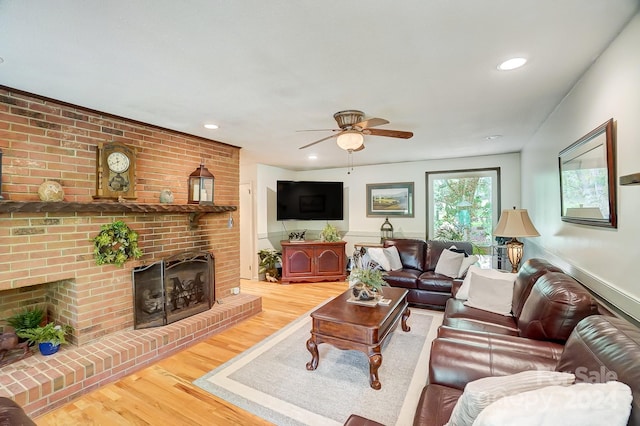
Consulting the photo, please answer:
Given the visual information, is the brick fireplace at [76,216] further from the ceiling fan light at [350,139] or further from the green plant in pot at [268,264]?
the green plant in pot at [268,264]

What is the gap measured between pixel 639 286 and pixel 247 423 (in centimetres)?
235

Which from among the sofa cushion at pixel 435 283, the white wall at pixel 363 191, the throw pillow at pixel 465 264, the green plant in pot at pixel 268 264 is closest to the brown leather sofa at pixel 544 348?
the sofa cushion at pixel 435 283

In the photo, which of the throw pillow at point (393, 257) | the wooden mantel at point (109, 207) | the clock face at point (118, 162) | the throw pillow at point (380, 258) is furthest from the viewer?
the throw pillow at point (393, 257)

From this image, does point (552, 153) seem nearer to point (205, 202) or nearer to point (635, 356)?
point (635, 356)

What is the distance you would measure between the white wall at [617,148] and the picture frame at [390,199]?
9.92 ft

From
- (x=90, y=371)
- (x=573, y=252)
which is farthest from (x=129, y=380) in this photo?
(x=573, y=252)

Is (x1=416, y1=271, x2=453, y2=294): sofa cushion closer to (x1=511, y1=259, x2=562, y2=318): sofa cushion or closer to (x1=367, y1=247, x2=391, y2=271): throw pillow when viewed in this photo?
(x1=367, y1=247, x2=391, y2=271): throw pillow

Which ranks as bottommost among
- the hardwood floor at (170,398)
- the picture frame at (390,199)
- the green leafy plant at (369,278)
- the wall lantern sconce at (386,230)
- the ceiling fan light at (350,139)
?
the hardwood floor at (170,398)

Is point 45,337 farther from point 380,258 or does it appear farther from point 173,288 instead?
point 380,258

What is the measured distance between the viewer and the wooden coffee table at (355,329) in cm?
229

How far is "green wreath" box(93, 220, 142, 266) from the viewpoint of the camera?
2.70 m

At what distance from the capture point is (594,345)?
1.17 metres

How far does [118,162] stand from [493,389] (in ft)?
11.1

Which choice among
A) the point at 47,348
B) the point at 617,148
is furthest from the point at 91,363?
the point at 617,148
